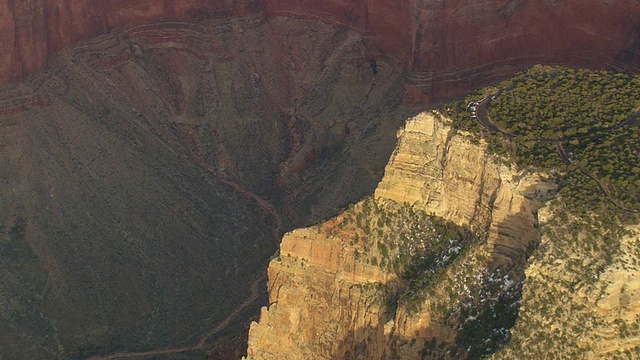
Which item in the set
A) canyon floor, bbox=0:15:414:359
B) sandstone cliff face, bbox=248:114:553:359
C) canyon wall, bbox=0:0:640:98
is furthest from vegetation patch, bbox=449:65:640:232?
canyon floor, bbox=0:15:414:359

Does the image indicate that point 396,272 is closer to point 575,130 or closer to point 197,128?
point 575,130

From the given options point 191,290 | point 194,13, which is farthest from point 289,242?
point 194,13

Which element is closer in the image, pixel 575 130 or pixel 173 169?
pixel 575 130

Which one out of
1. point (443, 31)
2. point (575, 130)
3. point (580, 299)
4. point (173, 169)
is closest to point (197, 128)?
point (173, 169)

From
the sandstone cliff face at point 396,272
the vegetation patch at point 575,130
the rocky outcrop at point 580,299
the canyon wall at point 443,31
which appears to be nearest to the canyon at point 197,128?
the canyon wall at point 443,31

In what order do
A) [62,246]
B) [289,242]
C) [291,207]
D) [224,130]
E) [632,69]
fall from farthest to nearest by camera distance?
1. [224,130]
2. [291,207]
3. [62,246]
4. [632,69]
5. [289,242]

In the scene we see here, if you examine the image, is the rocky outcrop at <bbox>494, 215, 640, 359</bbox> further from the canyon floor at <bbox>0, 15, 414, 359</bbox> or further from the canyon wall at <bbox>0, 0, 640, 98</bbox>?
the canyon wall at <bbox>0, 0, 640, 98</bbox>

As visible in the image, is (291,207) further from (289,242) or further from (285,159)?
(289,242)
